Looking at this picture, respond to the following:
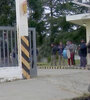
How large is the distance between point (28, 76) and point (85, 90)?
11.6ft

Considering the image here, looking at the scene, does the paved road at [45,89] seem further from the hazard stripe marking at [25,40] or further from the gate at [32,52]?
the hazard stripe marking at [25,40]

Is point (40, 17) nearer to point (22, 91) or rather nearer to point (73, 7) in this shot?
point (73, 7)

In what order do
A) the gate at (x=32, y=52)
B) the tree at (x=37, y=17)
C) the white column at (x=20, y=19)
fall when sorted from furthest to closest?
the tree at (x=37, y=17)
the gate at (x=32, y=52)
the white column at (x=20, y=19)

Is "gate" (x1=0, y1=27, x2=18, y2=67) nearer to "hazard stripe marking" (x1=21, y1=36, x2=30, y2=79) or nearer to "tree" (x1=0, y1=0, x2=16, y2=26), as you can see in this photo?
"hazard stripe marking" (x1=21, y1=36, x2=30, y2=79)

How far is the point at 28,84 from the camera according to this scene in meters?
12.8

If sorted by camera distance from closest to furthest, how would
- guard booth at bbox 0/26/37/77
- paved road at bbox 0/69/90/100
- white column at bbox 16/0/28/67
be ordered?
paved road at bbox 0/69/90/100
guard booth at bbox 0/26/37/77
white column at bbox 16/0/28/67

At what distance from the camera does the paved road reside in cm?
1042

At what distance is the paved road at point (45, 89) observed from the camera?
10.4m

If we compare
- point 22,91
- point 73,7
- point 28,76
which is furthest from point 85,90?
point 73,7

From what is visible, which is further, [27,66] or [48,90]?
[27,66]

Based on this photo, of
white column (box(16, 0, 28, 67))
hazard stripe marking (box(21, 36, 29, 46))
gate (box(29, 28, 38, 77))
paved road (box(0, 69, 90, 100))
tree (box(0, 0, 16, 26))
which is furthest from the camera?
tree (box(0, 0, 16, 26))

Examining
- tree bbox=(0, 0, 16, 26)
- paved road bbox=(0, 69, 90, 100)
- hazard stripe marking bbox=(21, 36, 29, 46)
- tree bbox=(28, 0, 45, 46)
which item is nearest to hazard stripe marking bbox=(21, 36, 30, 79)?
hazard stripe marking bbox=(21, 36, 29, 46)

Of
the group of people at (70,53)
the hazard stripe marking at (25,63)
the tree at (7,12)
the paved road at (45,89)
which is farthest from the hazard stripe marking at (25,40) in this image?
the tree at (7,12)

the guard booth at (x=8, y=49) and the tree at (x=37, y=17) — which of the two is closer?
the guard booth at (x=8, y=49)
